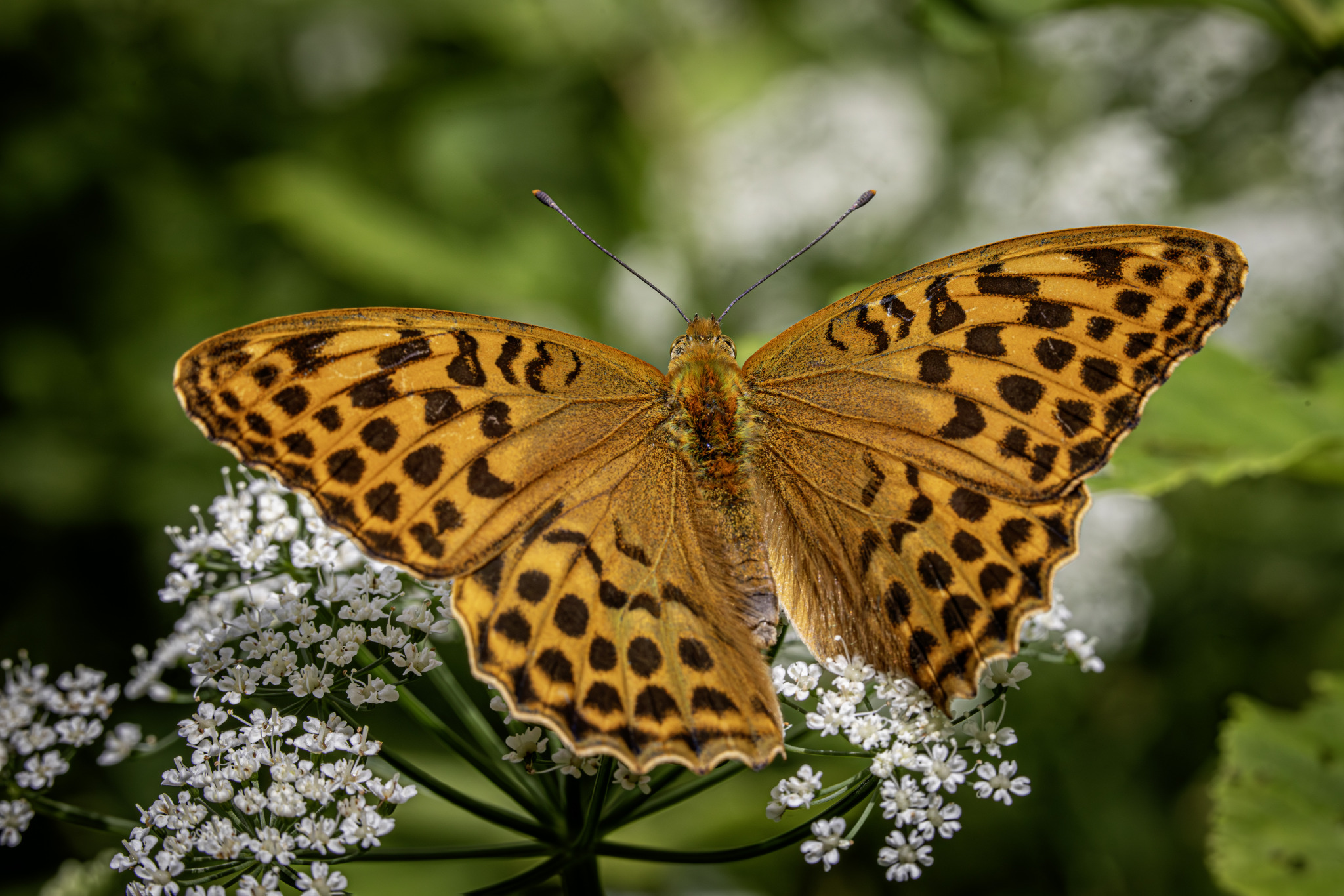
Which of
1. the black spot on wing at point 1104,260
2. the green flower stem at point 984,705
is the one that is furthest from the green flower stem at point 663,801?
the black spot on wing at point 1104,260

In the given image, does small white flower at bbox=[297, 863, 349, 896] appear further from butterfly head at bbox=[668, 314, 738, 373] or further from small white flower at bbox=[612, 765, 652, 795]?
butterfly head at bbox=[668, 314, 738, 373]

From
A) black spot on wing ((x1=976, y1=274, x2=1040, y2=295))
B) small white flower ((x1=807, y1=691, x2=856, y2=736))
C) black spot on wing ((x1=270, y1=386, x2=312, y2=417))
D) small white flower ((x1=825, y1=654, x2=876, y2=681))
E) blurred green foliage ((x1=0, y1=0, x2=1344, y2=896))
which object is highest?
blurred green foliage ((x1=0, y1=0, x2=1344, y2=896))

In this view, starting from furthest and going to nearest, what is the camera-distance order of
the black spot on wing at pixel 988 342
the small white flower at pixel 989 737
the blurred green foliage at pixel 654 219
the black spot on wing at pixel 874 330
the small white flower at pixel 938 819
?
the blurred green foliage at pixel 654 219, the black spot on wing at pixel 874 330, the black spot on wing at pixel 988 342, the small white flower at pixel 989 737, the small white flower at pixel 938 819

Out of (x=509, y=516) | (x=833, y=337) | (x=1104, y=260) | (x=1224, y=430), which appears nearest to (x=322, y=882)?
(x=509, y=516)

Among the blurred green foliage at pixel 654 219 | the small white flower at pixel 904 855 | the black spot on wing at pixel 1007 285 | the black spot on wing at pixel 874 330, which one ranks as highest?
the blurred green foliage at pixel 654 219

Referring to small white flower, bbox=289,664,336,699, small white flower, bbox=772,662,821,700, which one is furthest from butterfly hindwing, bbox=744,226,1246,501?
small white flower, bbox=289,664,336,699

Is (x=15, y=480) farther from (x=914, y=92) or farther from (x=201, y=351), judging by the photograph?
(x=914, y=92)

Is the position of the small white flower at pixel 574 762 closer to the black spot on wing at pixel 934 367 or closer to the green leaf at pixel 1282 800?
the black spot on wing at pixel 934 367
